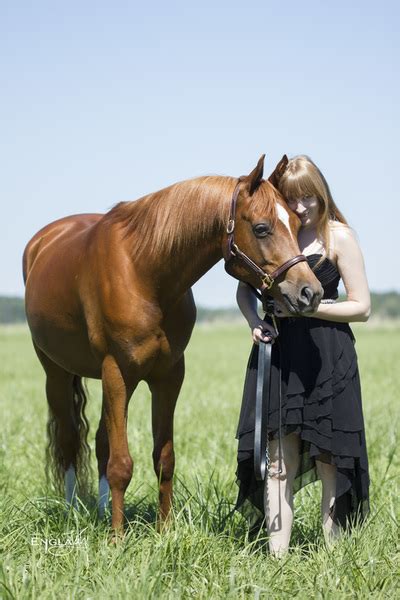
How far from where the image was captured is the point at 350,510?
4793 millimetres

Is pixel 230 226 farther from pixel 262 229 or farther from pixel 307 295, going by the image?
pixel 307 295

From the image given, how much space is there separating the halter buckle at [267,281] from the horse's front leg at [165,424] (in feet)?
3.20

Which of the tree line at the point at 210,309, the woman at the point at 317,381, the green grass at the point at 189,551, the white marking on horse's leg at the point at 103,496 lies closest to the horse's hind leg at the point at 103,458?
the white marking on horse's leg at the point at 103,496

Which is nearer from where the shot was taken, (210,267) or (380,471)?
(210,267)

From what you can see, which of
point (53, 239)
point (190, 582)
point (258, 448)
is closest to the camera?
point (190, 582)

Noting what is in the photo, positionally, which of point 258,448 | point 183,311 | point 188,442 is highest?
point 183,311

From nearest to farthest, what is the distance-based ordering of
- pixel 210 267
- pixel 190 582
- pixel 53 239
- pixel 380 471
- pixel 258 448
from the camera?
pixel 190 582 < pixel 258 448 < pixel 210 267 < pixel 53 239 < pixel 380 471

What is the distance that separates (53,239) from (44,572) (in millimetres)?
2831

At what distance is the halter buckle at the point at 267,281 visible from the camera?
4.25 m

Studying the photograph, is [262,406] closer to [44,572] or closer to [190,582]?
[190,582]

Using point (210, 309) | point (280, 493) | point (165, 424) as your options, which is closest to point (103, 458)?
point (165, 424)

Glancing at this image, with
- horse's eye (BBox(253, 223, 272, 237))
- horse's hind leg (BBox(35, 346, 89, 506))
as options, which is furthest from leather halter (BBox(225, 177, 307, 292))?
horse's hind leg (BBox(35, 346, 89, 506))

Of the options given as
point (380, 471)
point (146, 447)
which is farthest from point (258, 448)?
point (146, 447)

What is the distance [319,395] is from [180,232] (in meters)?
1.17
